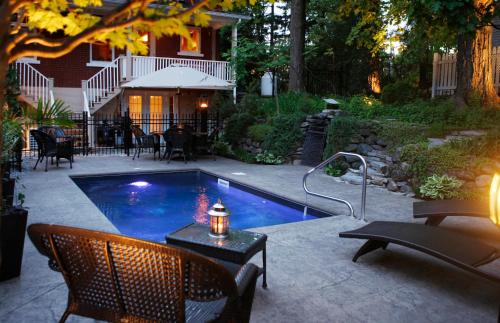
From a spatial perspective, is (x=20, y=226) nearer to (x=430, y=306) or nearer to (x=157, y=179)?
(x=430, y=306)

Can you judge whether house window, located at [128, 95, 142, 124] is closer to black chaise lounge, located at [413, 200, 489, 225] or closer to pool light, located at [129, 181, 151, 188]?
pool light, located at [129, 181, 151, 188]

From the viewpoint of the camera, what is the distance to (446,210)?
500 cm

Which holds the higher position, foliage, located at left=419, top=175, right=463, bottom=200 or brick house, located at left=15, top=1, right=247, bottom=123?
brick house, located at left=15, top=1, right=247, bottom=123

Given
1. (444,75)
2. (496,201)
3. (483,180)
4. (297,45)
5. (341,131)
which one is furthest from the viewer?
(297,45)

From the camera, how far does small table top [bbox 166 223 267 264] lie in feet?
10.6

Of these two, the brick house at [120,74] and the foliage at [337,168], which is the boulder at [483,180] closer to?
the foliage at [337,168]

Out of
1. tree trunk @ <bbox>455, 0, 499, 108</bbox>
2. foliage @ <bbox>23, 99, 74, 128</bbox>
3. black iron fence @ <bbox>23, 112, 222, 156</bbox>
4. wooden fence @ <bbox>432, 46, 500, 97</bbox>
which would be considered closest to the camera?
foliage @ <bbox>23, 99, 74, 128</bbox>

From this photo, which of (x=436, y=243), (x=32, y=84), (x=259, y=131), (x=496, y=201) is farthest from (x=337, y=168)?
(x=32, y=84)

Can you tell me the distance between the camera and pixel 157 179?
10.2 metres

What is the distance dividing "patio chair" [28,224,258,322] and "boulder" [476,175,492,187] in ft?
18.6

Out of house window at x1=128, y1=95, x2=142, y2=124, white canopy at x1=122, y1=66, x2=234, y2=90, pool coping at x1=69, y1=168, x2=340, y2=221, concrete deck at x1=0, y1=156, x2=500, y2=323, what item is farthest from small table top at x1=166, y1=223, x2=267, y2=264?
house window at x1=128, y1=95, x2=142, y2=124

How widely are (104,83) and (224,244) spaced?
13.6 m

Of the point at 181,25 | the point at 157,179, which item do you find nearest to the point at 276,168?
the point at 157,179

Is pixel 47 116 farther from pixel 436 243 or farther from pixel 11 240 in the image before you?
pixel 436 243
